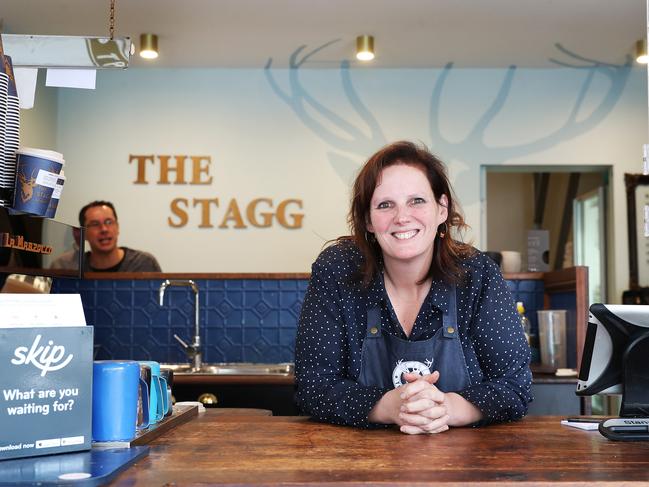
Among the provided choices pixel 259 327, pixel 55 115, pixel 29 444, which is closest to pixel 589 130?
pixel 259 327

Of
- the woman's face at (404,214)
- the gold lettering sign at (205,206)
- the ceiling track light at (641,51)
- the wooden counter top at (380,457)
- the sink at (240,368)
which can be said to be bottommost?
the sink at (240,368)

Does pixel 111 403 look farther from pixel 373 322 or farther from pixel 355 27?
pixel 355 27

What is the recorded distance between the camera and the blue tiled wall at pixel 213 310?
3.88 m

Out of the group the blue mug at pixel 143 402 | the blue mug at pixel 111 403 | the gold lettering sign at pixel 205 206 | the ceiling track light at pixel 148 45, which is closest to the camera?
the blue mug at pixel 111 403

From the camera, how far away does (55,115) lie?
557 cm

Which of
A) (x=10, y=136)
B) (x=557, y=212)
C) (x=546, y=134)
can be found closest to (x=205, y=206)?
(x=546, y=134)

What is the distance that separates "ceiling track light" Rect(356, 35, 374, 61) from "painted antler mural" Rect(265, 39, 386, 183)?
24.5 inches

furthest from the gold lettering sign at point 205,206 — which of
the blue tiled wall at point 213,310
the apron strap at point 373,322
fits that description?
the apron strap at point 373,322

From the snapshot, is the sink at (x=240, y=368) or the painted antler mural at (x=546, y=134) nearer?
the sink at (x=240, y=368)

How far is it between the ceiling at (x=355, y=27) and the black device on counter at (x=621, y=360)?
315 cm

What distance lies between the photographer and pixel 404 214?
180cm

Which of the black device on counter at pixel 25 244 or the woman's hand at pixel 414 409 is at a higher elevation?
the black device on counter at pixel 25 244

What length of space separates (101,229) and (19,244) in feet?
9.02

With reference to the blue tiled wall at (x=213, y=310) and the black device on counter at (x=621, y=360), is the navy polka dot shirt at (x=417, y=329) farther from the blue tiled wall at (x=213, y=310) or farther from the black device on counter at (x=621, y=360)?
the blue tiled wall at (x=213, y=310)
